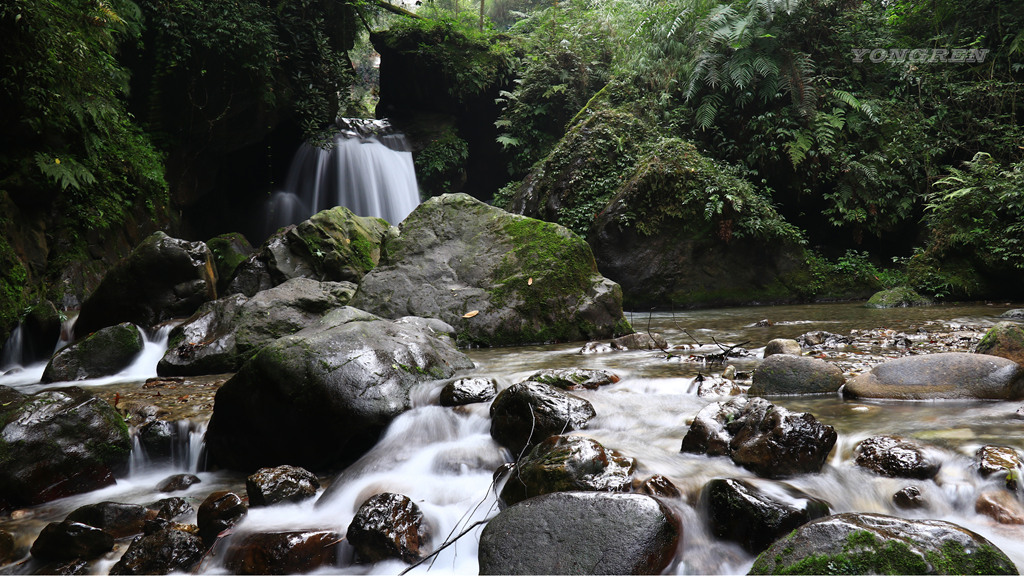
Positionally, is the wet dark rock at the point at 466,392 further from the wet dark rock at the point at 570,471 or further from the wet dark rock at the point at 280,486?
the wet dark rock at the point at 570,471

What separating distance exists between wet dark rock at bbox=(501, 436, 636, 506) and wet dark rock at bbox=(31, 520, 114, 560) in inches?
A: 80.9

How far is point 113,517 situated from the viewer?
Answer: 118 inches

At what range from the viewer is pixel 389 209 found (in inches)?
618

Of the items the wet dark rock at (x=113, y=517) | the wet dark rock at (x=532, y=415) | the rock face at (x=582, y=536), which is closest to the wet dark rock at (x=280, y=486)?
the wet dark rock at (x=113, y=517)

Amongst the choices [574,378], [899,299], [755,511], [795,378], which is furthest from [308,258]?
[899,299]

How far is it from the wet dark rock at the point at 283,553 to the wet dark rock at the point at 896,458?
8.66 feet

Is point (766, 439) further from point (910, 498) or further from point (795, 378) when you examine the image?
point (795, 378)

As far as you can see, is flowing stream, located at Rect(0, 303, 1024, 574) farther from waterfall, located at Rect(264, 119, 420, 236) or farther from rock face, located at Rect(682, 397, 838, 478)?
waterfall, located at Rect(264, 119, 420, 236)

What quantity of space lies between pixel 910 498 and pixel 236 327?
6.24 m

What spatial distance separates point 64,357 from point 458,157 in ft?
42.3

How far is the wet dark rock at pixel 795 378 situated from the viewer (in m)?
3.94

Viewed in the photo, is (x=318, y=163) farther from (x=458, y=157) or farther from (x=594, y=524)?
(x=594, y=524)

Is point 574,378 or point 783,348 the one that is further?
point 783,348

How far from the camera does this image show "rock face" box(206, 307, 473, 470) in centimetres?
366
